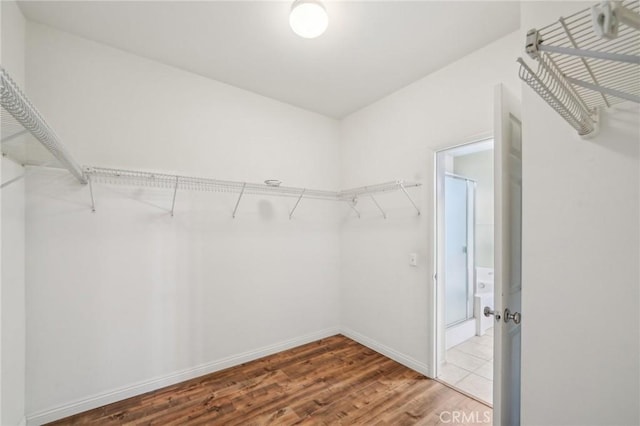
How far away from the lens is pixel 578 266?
3.32ft

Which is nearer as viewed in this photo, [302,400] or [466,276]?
[302,400]

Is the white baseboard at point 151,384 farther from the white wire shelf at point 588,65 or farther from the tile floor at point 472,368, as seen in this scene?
the white wire shelf at point 588,65

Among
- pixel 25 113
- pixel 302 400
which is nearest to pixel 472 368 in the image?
pixel 302 400

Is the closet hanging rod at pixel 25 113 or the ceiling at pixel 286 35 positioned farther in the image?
the ceiling at pixel 286 35

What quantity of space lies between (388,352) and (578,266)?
214 centimetres

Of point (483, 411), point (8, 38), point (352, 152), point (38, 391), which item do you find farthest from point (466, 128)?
point (38, 391)

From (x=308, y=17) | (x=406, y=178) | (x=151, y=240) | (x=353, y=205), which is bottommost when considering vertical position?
(x=151, y=240)

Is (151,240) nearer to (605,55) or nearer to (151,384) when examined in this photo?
(151,384)

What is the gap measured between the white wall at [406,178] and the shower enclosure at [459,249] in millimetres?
700

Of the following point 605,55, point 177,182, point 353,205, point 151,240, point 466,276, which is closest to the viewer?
point 605,55

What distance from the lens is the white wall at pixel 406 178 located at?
2129 mm

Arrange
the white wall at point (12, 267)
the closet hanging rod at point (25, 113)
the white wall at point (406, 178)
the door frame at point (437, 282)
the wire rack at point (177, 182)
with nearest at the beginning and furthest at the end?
the closet hanging rod at point (25, 113), the white wall at point (12, 267), the wire rack at point (177, 182), the white wall at point (406, 178), the door frame at point (437, 282)

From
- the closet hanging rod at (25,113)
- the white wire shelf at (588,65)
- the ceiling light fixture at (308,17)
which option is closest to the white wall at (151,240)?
the closet hanging rod at (25,113)

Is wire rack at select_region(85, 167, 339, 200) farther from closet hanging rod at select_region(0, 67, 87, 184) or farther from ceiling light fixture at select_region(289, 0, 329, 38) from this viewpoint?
ceiling light fixture at select_region(289, 0, 329, 38)
